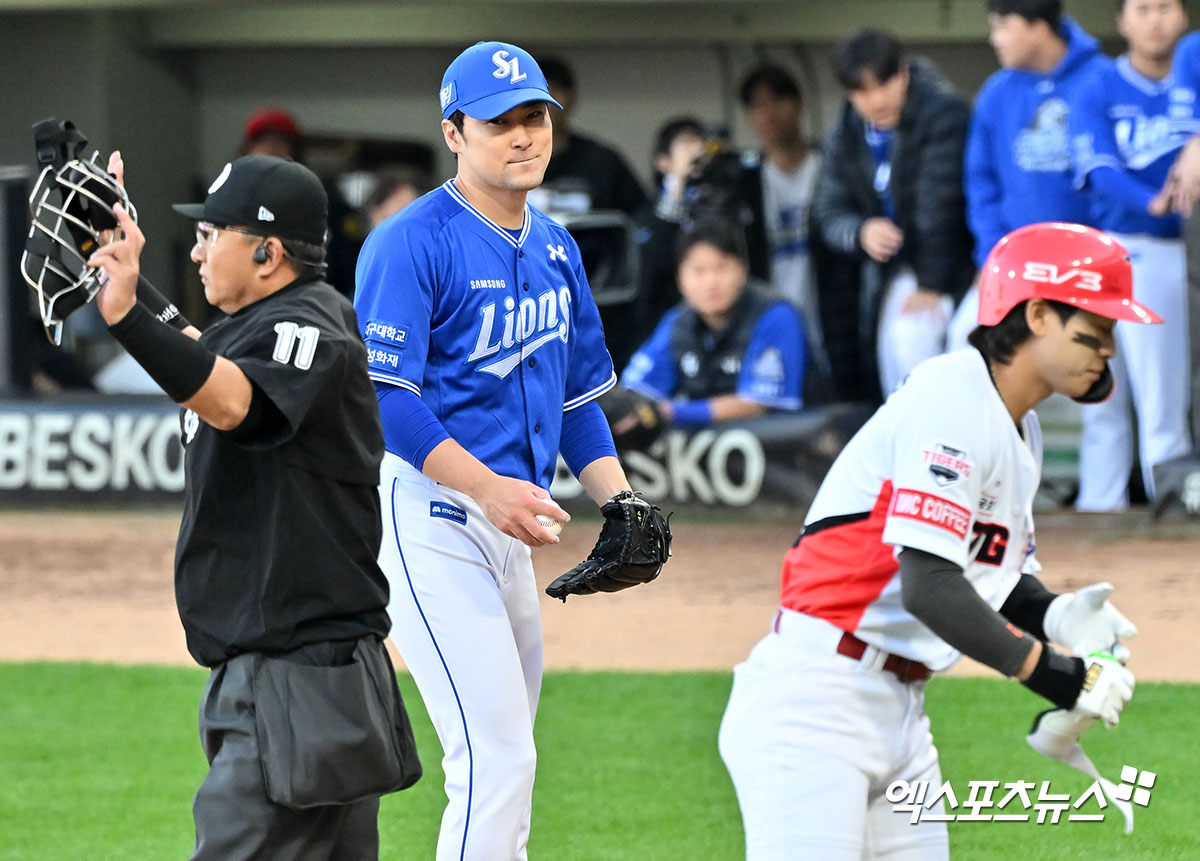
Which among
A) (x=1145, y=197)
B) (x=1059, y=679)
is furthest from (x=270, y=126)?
(x=1059, y=679)

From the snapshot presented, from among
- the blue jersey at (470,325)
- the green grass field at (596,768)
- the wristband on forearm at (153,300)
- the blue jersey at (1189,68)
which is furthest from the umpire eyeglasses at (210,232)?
the blue jersey at (1189,68)

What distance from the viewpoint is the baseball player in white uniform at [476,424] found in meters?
3.14

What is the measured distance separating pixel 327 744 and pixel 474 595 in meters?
0.58

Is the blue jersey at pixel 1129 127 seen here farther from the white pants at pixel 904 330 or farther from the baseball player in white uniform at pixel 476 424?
the baseball player in white uniform at pixel 476 424

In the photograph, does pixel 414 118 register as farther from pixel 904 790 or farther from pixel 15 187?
pixel 904 790

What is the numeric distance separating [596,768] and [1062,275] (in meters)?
2.98

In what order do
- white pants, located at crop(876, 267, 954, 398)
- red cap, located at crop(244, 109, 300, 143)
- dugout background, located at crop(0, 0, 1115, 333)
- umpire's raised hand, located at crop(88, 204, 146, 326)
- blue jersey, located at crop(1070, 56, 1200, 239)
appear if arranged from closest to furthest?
1. umpire's raised hand, located at crop(88, 204, 146, 326)
2. blue jersey, located at crop(1070, 56, 1200, 239)
3. white pants, located at crop(876, 267, 954, 398)
4. red cap, located at crop(244, 109, 300, 143)
5. dugout background, located at crop(0, 0, 1115, 333)

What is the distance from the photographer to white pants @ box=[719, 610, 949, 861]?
8.97ft

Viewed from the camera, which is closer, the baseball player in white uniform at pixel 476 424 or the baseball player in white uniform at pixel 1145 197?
the baseball player in white uniform at pixel 476 424

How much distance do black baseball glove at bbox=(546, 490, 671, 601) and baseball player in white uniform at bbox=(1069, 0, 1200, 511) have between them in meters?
5.49

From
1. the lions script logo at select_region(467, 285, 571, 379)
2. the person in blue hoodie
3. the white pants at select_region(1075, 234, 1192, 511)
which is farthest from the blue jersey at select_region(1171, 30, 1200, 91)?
the lions script logo at select_region(467, 285, 571, 379)

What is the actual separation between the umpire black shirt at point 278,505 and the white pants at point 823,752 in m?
0.72

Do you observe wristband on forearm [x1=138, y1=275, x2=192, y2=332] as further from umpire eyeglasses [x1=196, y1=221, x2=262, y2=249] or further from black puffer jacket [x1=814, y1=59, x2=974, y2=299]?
black puffer jacket [x1=814, y1=59, x2=974, y2=299]

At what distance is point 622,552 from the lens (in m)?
3.29
